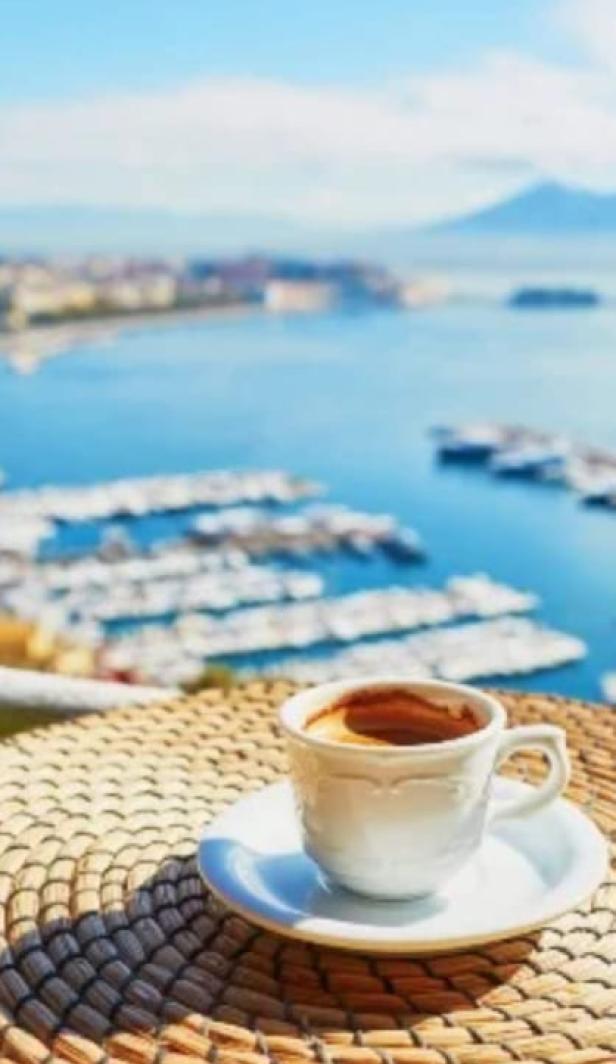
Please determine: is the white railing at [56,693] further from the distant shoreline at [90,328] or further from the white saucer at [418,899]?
the distant shoreline at [90,328]

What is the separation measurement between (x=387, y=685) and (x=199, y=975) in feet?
0.44

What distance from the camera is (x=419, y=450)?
1578cm

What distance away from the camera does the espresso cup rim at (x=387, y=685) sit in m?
0.56

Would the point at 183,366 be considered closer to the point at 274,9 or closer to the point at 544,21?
the point at 274,9

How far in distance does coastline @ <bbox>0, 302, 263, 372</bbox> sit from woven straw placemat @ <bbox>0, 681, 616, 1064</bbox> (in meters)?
16.6

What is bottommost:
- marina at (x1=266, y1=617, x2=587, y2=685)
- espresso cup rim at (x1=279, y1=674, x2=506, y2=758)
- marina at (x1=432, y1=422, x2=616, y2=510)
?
marina at (x1=266, y1=617, x2=587, y2=685)

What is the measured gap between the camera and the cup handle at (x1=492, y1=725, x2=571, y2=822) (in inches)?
23.6

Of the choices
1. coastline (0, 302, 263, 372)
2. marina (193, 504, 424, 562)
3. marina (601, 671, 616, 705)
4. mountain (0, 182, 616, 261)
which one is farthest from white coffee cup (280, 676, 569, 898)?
coastline (0, 302, 263, 372)

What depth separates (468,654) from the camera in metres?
10.6

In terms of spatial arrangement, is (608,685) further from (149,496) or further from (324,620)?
(149,496)

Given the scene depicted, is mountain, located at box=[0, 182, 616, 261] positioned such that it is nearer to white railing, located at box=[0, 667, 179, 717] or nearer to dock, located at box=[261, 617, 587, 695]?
dock, located at box=[261, 617, 587, 695]

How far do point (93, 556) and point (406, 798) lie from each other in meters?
12.8

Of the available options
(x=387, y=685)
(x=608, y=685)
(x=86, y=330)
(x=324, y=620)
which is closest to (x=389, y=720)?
(x=387, y=685)

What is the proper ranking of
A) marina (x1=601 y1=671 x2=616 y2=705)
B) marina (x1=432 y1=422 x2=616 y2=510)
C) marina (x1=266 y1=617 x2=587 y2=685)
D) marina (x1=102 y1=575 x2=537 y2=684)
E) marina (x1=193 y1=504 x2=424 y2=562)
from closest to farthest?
marina (x1=601 y1=671 x2=616 y2=705), marina (x1=266 y1=617 x2=587 y2=685), marina (x1=102 y1=575 x2=537 y2=684), marina (x1=432 y1=422 x2=616 y2=510), marina (x1=193 y1=504 x2=424 y2=562)
